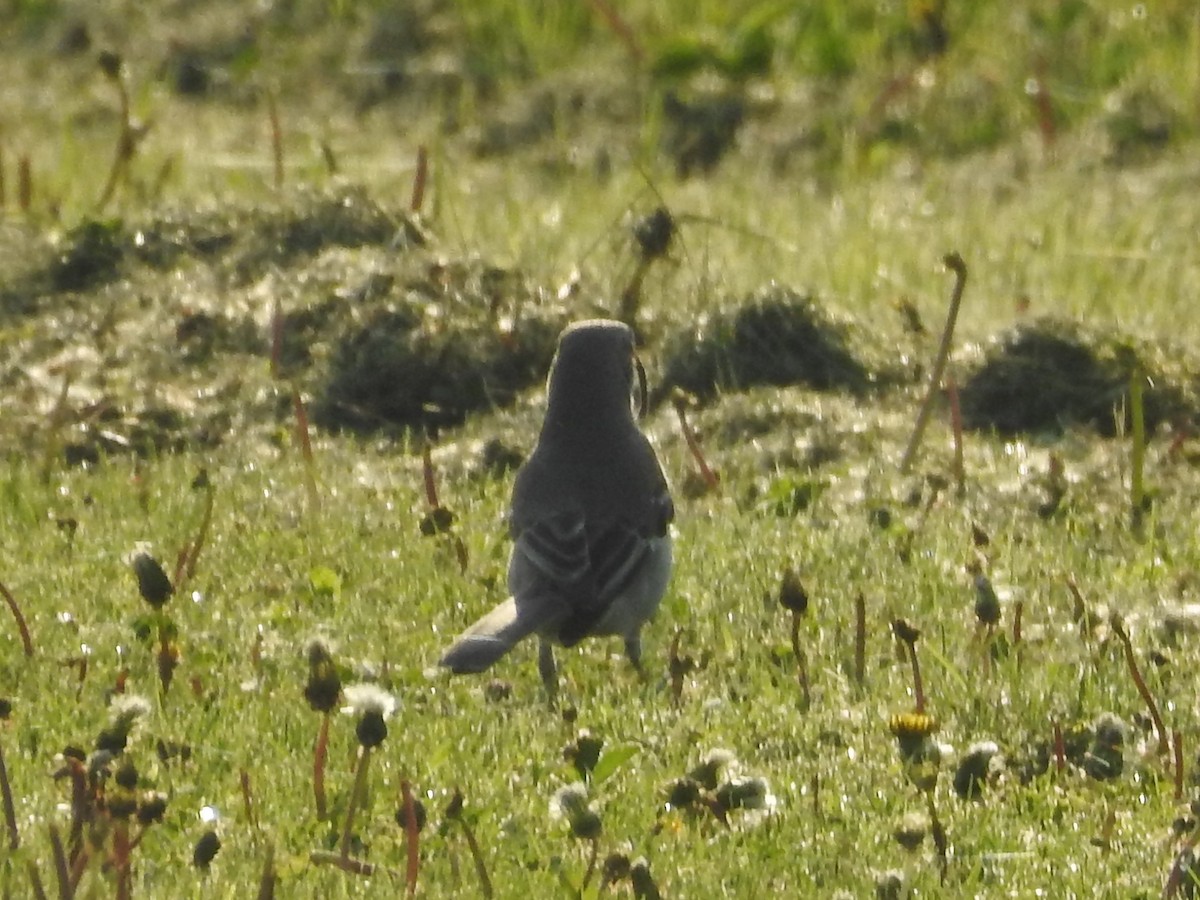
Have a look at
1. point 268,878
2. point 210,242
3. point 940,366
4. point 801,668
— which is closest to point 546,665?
point 801,668

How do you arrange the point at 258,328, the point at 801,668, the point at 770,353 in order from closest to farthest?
Answer: 1. the point at 801,668
2. the point at 770,353
3. the point at 258,328

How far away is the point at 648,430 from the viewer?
800 cm

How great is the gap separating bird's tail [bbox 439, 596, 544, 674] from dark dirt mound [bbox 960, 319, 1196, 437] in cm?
273

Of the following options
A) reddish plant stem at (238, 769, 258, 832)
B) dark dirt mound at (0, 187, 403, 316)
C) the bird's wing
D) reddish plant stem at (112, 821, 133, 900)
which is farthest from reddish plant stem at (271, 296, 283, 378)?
reddish plant stem at (112, 821, 133, 900)

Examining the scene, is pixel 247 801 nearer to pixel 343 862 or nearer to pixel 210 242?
pixel 343 862

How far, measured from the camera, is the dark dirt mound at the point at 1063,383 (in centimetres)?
805

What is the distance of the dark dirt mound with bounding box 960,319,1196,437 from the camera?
805cm

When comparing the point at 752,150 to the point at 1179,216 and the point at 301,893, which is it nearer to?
the point at 1179,216

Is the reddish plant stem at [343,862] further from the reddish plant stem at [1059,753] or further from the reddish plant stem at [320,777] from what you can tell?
the reddish plant stem at [1059,753]

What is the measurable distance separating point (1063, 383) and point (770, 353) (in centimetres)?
97

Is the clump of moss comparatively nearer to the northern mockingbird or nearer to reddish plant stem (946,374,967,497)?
the northern mockingbird

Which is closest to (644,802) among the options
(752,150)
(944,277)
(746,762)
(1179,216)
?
(746,762)

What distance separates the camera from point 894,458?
7633 millimetres

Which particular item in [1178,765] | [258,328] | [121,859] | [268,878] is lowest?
[258,328]
